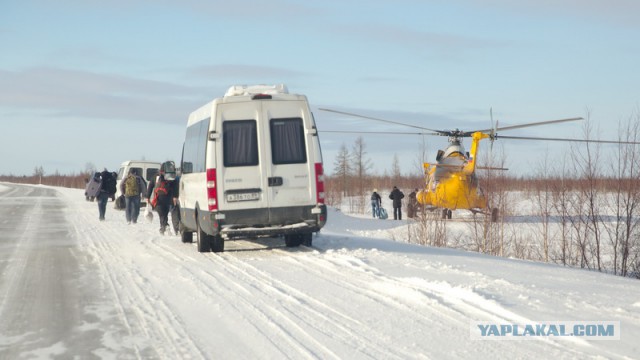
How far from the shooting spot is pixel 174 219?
63.9 ft

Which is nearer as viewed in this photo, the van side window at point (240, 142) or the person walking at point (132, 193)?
the van side window at point (240, 142)

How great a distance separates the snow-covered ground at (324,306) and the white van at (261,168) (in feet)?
2.09

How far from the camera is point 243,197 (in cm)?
1325

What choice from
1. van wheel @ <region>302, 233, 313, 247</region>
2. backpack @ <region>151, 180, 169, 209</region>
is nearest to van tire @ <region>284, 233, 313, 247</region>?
van wheel @ <region>302, 233, 313, 247</region>

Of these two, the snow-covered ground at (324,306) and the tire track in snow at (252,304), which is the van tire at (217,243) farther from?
the tire track in snow at (252,304)

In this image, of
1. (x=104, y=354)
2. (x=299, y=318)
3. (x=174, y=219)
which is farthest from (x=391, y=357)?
(x=174, y=219)

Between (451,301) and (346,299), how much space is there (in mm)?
1174

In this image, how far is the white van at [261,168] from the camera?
A: 1317cm

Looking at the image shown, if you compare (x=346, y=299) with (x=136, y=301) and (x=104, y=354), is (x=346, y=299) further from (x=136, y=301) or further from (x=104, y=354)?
(x=104, y=354)

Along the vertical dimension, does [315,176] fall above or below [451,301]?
above

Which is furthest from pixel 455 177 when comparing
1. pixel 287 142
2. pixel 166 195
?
pixel 287 142

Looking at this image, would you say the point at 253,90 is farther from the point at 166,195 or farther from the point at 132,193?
the point at 132,193

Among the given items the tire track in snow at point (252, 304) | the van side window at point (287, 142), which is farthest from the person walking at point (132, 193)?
the tire track in snow at point (252, 304)

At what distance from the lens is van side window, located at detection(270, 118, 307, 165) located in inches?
529
